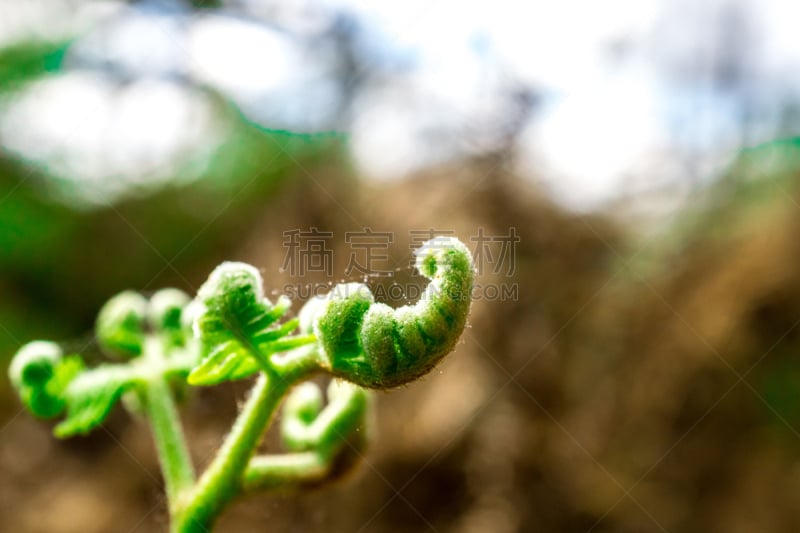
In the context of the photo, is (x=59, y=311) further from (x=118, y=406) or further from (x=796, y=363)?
(x=796, y=363)

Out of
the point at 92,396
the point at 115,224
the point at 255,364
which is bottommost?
the point at 115,224

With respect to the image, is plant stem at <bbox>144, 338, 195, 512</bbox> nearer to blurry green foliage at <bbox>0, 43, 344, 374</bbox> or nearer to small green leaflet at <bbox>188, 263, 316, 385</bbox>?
small green leaflet at <bbox>188, 263, 316, 385</bbox>

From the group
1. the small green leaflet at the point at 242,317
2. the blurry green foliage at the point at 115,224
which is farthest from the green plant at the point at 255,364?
the blurry green foliage at the point at 115,224

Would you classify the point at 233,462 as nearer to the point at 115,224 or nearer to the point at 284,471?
the point at 284,471

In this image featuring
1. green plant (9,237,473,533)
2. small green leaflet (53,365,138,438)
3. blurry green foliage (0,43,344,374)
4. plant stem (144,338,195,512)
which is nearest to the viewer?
green plant (9,237,473,533)

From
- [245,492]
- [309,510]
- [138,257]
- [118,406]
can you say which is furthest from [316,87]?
[245,492]

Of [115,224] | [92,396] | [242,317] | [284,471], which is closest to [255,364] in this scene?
[242,317]

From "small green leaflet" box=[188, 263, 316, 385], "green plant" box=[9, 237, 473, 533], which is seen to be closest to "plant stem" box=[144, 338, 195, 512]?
"green plant" box=[9, 237, 473, 533]
